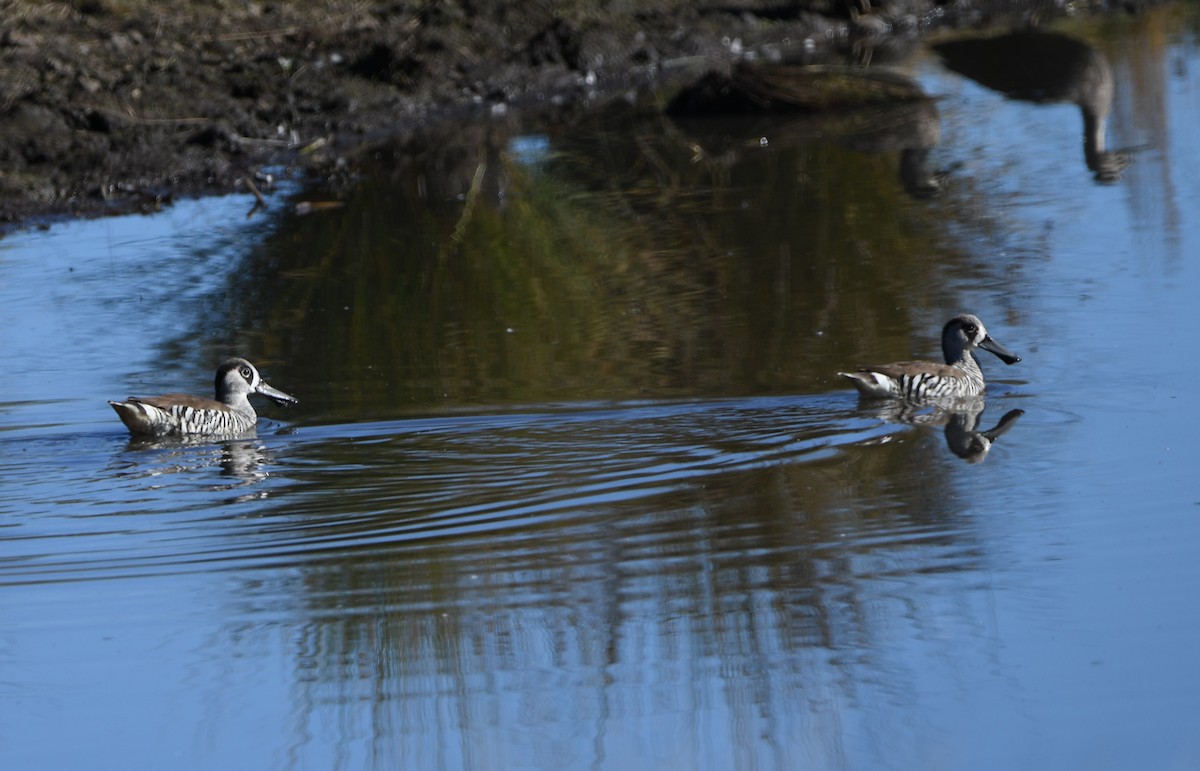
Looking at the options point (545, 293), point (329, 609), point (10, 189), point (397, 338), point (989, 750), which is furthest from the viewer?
point (10, 189)

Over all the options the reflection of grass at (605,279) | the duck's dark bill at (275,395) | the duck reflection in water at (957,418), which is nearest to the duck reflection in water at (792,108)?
the reflection of grass at (605,279)

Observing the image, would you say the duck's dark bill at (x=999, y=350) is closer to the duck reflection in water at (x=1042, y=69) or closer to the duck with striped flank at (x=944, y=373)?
the duck with striped flank at (x=944, y=373)

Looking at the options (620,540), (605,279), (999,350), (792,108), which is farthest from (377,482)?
(792,108)

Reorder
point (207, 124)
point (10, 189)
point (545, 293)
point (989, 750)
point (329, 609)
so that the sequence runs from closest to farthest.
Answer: point (989, 750)
point (329, 609)
point (545, 293)
point (10, 189)
point (207, 124)

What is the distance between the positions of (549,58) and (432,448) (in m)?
12.8

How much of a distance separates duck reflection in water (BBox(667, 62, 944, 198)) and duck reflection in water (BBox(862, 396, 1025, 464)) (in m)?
7.46

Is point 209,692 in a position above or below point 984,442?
below

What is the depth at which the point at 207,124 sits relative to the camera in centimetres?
1691

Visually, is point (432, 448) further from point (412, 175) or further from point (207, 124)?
point (207, 124)

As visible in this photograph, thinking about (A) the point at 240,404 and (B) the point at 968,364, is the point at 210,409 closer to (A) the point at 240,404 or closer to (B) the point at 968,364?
(A) the point at 240,404

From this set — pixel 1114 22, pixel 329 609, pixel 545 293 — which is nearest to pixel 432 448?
pixel 329 609

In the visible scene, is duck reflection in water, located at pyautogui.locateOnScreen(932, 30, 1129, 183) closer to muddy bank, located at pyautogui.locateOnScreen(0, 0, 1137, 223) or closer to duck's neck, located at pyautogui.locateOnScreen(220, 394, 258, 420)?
muddy bank, located at pyautogui.locateOnScreen(0, 0, 1137, 223)

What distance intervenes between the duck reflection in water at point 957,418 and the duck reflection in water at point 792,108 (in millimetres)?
7457

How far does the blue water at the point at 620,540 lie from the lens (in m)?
5.62
